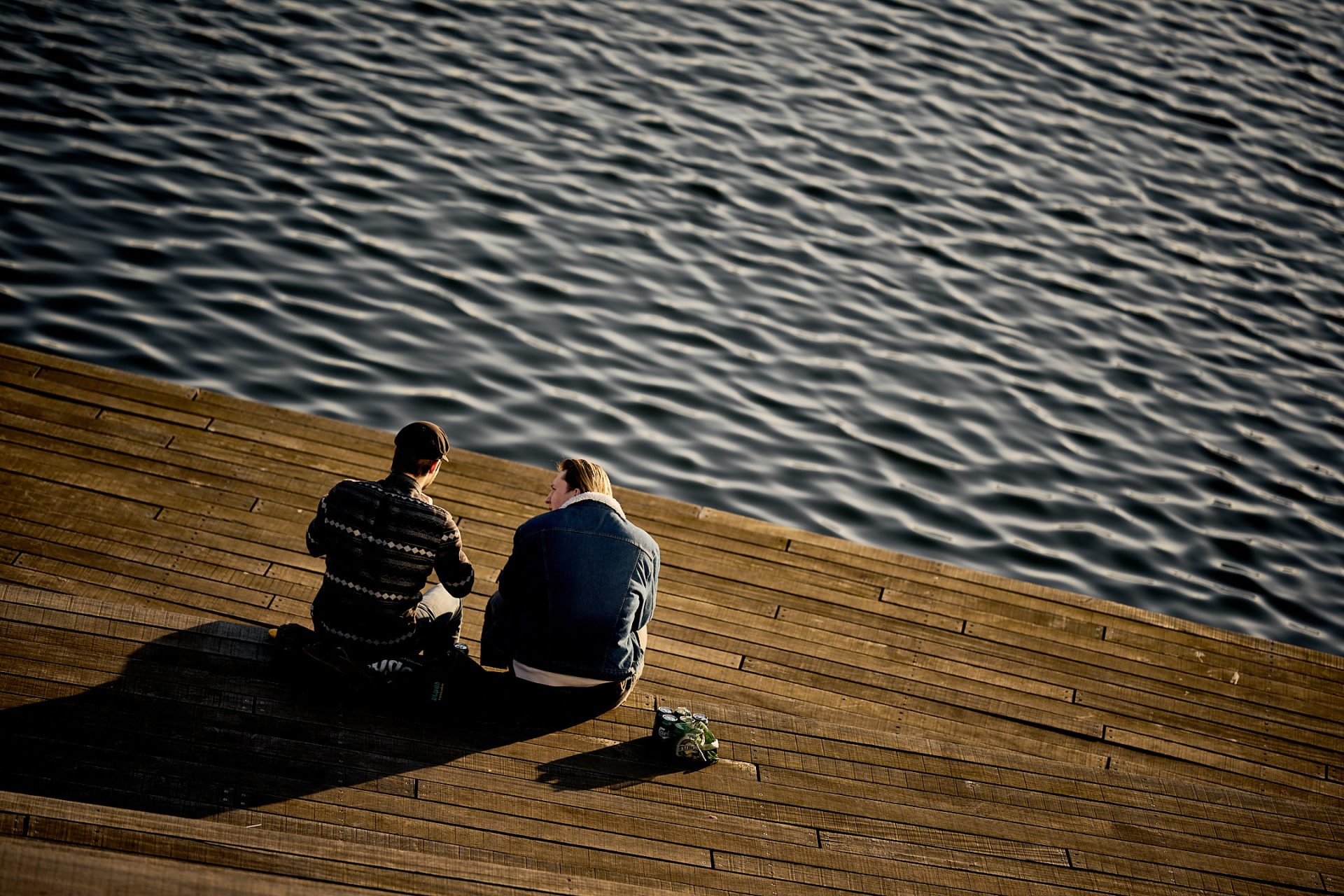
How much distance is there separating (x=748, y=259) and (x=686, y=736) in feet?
21.4

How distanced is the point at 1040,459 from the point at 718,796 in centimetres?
529

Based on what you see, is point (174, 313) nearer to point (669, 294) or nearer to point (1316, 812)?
point (669, 294)

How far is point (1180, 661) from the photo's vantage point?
→ 248 inches

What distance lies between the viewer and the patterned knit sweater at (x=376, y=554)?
425 centimetres

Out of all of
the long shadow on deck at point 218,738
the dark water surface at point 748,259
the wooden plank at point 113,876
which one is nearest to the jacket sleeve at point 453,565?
the long shadow on deck at point 218,738

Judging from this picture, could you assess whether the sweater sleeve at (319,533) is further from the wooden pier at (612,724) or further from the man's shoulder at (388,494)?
the wooden pier at (612,724)

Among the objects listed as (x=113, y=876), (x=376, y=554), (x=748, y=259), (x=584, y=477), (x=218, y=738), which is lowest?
(x=748, y=259)

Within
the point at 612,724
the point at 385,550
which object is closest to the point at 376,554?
the point at 385,550

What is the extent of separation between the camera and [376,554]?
14.0 ft

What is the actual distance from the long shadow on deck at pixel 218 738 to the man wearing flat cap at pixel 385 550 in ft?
0.99

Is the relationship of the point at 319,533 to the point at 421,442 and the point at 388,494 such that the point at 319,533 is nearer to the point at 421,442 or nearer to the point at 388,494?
the point at 388,494

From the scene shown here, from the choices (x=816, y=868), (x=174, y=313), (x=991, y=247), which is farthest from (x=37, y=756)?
(x=991, y=247)

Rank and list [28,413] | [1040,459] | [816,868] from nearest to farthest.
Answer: [816,868], [28,413], [1040,459]

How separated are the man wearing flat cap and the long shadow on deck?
30cm
